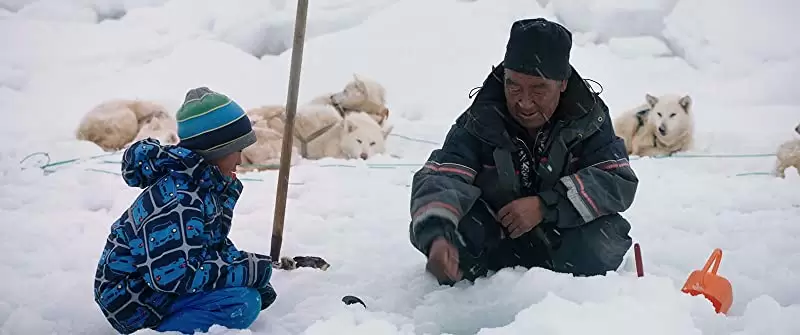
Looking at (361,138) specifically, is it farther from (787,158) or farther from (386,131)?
(787,158)

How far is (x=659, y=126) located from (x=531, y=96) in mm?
3450

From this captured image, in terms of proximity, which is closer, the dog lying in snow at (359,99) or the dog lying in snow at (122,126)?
the dog lying in snow at (122,126)

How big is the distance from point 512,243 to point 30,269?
49.6 inches

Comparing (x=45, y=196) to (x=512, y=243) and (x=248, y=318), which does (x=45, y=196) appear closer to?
(x=248, y=318)

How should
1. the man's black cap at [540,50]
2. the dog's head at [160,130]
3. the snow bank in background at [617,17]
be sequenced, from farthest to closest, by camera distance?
1. the snow bank in background at [617,17]
2. the dog's head at [160,130]
3. the man's black cap at [540,50]

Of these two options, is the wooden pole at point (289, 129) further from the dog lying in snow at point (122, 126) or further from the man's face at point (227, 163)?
the dog lying in snow at point (122, 126)

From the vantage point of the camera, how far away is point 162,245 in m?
1.33

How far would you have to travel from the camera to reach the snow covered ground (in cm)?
148

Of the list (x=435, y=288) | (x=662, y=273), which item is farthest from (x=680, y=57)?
(x=435, y=288)

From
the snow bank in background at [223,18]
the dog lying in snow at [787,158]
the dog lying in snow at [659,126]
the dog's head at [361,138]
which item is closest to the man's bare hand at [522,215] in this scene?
the dog lying in snow at [787,158]

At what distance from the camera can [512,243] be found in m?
1.78

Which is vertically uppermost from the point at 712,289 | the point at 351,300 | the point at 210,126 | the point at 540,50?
the point at 540,50

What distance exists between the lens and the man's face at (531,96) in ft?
5.27

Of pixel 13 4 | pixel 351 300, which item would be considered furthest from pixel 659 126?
pixel 13 4
